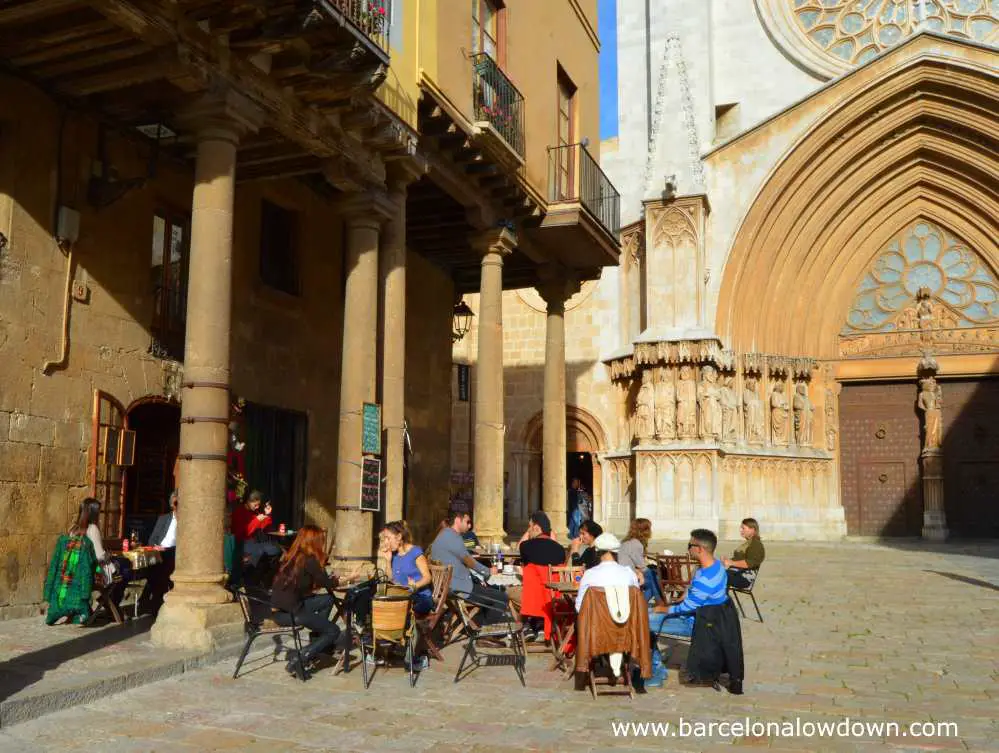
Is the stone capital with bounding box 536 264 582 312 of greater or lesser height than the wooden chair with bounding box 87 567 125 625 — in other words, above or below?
above

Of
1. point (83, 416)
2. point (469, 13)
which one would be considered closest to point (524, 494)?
point (469, 13)

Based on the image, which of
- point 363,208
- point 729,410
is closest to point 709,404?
point 729,410

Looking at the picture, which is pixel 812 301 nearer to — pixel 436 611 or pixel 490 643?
pixel 490 643

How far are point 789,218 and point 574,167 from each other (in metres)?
10.4

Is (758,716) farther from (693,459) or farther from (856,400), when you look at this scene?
(856,400)

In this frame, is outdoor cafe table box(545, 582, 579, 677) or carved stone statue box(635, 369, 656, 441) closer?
outdoor cafe table box(545, 582, 579, 677)

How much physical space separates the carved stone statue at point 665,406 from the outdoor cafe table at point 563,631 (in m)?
15.1

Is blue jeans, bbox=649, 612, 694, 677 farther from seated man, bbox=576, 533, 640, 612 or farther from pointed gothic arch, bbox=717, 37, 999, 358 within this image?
pointed gothic arch, bbox=717, 37, 999, 358

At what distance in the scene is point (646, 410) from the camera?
23.3 m

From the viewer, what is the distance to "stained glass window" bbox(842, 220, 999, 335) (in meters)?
24.8

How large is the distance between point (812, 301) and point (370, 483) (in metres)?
18.1

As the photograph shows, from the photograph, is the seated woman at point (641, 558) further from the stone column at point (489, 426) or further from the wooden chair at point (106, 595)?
the wooden chair at point (106, 595)

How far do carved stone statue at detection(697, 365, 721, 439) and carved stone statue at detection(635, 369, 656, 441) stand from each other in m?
1.16

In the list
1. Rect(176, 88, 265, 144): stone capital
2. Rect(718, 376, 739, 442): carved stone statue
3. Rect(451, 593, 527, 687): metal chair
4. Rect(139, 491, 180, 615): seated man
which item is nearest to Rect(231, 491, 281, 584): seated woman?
Rect(139, 491, 180, 615): seated man
